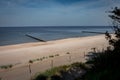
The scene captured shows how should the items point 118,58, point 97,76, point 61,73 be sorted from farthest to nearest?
point 61,73 < point 118,58 < point 97,76

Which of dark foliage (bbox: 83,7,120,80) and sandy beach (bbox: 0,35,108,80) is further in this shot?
sandy beach (bbox: 0,35,108,80)

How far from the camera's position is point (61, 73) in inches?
380

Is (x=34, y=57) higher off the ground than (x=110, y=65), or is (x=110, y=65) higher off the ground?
(x=110, y=65)

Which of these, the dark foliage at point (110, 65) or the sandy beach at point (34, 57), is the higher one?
the dark foliage at point (110, 65)

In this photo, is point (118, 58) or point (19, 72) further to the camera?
point (19, 72)

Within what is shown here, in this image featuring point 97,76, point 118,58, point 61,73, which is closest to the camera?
point 97,76

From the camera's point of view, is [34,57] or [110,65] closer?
[110,65]

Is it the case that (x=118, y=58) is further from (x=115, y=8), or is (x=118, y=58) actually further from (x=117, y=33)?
(x=115, y=8)

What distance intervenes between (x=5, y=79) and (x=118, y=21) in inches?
315

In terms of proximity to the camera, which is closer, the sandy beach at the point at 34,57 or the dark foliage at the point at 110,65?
the dark foliage at the point at 110,65

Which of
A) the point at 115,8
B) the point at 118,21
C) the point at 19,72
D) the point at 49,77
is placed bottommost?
the point at 19,72

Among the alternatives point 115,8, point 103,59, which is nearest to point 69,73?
point 103,59

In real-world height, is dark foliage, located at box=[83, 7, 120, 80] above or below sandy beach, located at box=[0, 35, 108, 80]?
above

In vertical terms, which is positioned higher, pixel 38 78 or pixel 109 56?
pixel 109 56
